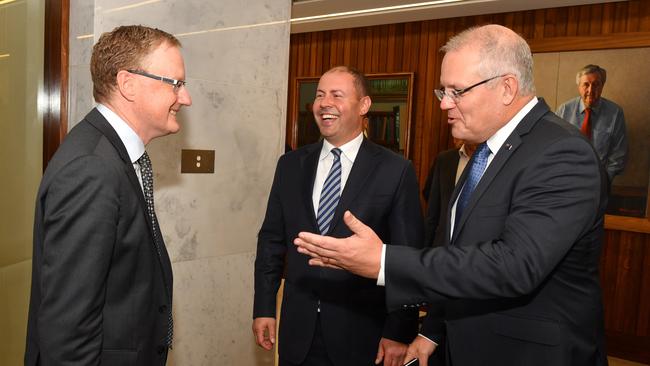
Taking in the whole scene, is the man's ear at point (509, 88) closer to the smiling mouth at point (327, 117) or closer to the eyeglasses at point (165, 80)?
the smiling mouth at point (327, 117)

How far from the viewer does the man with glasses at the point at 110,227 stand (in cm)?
136

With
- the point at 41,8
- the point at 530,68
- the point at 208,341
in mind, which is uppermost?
the point at 41,8

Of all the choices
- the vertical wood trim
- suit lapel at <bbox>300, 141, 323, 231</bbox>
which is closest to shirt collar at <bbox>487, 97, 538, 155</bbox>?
suit lapel at <bbox>300, 141, 323, 231</bbox>

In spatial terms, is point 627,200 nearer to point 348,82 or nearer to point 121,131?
point 348,82

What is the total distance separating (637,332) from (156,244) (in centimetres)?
467

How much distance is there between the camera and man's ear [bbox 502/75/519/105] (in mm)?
1624

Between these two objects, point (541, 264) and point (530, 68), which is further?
point (530, 68)

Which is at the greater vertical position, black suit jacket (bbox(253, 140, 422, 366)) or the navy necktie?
the navy necktie

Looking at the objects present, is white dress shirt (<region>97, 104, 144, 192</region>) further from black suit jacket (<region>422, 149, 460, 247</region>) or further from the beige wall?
black suit jacket (<region>422, 149, 460, 247</region>)

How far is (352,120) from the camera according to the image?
7.86 feet

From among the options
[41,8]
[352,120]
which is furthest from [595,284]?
[41,8]

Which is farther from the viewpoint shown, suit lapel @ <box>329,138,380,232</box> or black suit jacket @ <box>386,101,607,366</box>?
suit lapel @ <box>329,138,380,232</box>

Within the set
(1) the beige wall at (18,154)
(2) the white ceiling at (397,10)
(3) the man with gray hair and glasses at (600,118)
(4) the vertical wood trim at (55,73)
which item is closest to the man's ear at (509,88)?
(4) the vertical wood trim at (55,73)

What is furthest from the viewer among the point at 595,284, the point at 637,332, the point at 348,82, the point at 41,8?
the point at 637,332
